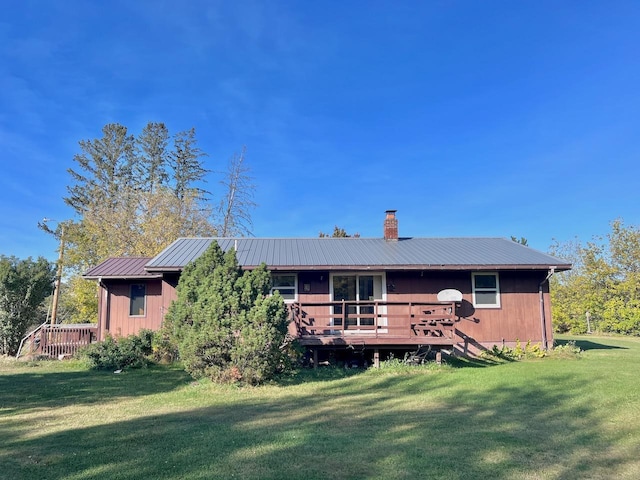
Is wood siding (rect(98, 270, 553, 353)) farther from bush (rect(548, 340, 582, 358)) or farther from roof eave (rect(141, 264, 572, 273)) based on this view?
roof eave (rect(141, 264, 572, 273))

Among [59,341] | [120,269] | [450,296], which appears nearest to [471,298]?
[450,296]

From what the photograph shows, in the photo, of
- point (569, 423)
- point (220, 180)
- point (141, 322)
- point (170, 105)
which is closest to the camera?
point (569, 423)

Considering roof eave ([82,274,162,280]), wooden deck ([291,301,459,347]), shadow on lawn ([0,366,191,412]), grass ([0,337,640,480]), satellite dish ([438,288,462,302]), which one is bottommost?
shadow on lawn ([0,366,191,412])

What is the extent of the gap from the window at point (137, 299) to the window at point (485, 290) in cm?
1100

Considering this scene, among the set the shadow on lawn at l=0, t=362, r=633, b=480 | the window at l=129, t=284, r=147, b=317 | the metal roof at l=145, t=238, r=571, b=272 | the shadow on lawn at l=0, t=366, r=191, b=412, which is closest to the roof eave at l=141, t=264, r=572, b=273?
the metal roof at l=145, t=238, r=571, b=272

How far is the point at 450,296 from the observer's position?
1294 centimetres

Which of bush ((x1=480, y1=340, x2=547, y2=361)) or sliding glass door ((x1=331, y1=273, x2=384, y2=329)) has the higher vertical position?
sliding glass door ((x1=331, y1=273, x2=384, y2=329))

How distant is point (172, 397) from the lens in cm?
816

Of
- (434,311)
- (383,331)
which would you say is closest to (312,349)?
(383,331)

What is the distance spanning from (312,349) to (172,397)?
420cm

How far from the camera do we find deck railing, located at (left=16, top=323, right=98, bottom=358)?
1421cm

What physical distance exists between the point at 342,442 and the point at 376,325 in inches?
249

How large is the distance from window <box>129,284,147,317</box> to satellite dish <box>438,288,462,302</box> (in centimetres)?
990

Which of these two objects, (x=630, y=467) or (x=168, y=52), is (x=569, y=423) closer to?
(x=630, y=467)
